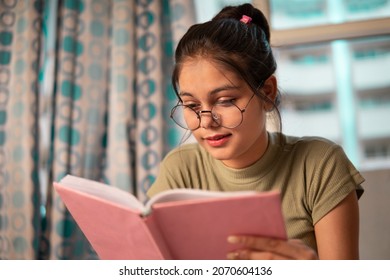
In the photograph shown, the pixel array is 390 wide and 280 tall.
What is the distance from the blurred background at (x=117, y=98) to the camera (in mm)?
1769

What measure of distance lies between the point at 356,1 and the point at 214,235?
4.53 ft

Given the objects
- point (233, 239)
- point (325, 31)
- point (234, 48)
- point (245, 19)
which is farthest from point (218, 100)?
point (325, 31)

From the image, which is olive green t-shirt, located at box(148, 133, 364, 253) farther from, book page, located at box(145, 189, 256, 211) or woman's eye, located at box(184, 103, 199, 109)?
book page, located at box(145, 189, 256, 211)

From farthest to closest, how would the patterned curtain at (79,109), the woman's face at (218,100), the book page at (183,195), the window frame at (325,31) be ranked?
1. the patterned curtain at (79,109)
2. the window frame at (325,31)
3. the woman's face at (218,100)
4. the book page at (183,195)

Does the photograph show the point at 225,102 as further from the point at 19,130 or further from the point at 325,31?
the point at 19,130

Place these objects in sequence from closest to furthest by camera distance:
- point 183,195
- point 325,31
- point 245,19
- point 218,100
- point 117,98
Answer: point 183,195
point 218,100
point 245,19
point 325,31
point 117,98

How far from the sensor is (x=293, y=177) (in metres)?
1.14

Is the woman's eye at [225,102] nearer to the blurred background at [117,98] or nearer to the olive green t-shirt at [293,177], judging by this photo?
the olive green t-shirt at [293,177]

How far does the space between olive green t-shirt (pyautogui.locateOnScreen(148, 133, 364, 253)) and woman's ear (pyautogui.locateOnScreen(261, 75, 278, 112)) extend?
4.5 inches

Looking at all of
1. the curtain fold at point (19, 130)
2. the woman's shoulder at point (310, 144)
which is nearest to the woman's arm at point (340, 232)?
the woman's shoulder at point (310, 144)

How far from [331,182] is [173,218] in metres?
0.48

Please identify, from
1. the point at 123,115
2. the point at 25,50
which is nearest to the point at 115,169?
the point at 123,115

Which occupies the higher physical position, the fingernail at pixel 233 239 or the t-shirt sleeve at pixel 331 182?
the t-shirt sleeve at pixel 331 182

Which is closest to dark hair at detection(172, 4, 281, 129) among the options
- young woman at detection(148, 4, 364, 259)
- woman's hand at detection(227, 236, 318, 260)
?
young woman at detection(148, 4, 364, 259)
